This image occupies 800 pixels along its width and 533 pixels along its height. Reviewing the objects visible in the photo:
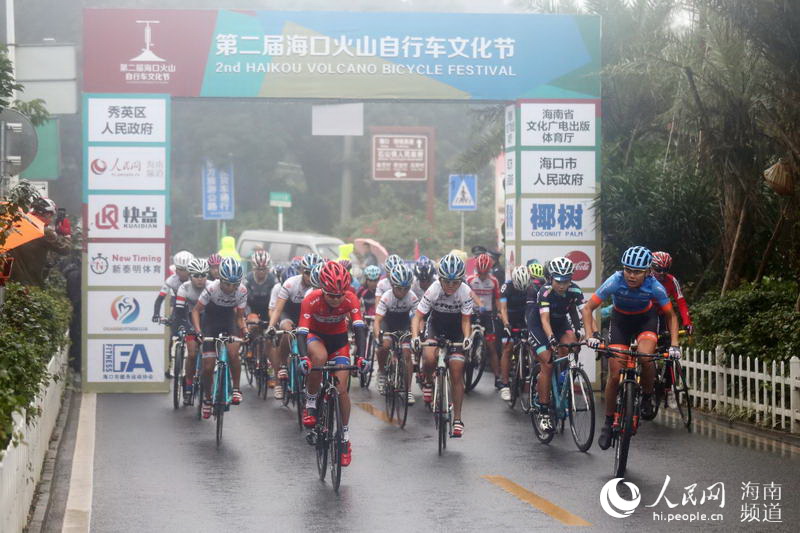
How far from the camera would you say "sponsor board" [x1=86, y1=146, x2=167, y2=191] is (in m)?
18.0

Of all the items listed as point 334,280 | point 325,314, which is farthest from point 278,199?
point 334,280

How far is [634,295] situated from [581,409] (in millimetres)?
1225

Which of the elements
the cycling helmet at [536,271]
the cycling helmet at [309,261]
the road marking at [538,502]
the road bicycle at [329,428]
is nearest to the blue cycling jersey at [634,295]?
the road marking at [538,502]

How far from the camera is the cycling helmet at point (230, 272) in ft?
46.7

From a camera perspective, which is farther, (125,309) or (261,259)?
(125,309)

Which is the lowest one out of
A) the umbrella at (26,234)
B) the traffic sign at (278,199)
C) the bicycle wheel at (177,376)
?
the bicycle wheel at (177,376)

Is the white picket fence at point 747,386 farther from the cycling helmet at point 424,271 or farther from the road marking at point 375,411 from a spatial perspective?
the road marking at point 375,411

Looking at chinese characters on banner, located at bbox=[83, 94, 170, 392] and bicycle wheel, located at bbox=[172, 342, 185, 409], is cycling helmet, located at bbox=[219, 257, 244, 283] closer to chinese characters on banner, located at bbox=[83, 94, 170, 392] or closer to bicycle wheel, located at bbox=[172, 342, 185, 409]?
bicycle wheel, located at bbox=[172, 342, 185, 409]

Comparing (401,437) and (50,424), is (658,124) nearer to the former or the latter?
(401,437)

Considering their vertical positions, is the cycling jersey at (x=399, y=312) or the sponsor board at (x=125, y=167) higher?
the sponsor board at (x=125, y=167)

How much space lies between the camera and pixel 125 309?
18.3 metres

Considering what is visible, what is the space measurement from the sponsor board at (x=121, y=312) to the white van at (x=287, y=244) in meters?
22.2

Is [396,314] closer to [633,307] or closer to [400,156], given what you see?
[633,307]

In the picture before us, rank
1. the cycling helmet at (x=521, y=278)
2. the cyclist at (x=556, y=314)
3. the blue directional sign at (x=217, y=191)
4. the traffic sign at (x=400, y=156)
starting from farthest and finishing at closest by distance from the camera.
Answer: the traffic sign at (x=400, y=156), the blue directional sign at (x=217, y=191), the cycling helmet at (x=521, y=278), the cyclist at (x=556, y=314)
